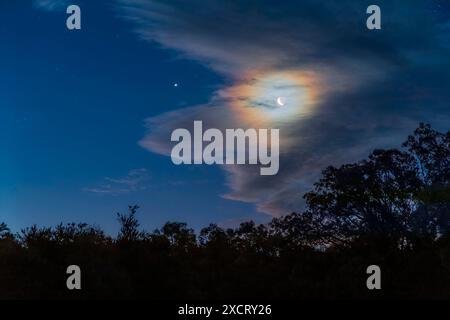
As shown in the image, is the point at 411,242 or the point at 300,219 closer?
the point at 411,242

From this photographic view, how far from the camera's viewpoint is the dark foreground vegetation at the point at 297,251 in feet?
47.1

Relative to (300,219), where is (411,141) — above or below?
above

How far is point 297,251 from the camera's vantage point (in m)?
18.5

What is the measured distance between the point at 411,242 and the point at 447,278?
1.80 metres

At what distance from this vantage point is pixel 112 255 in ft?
50.1

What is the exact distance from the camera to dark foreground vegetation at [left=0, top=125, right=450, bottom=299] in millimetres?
14359

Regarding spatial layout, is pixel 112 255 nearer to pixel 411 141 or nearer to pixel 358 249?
pixel 358 249
